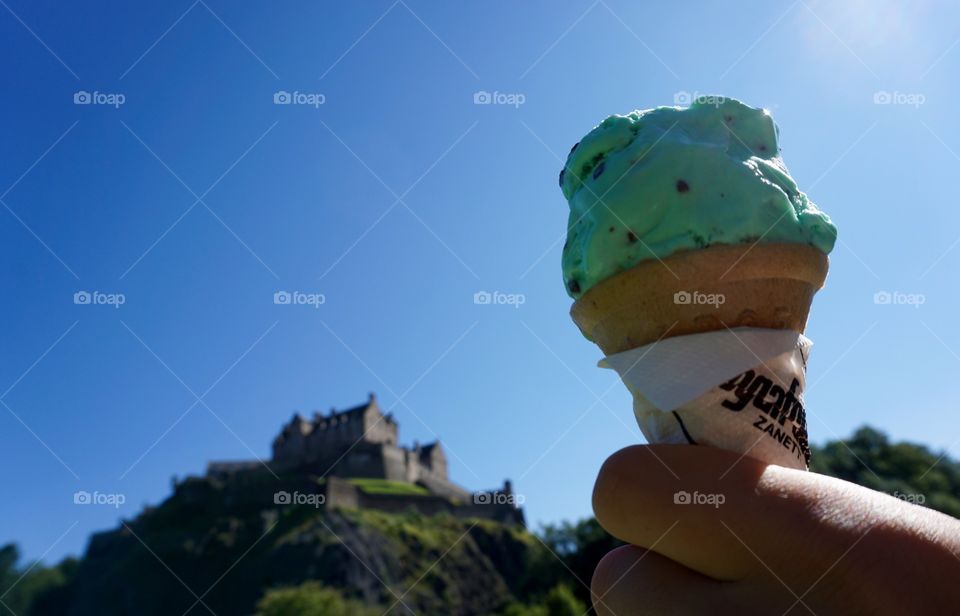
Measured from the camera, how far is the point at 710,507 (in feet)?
8.18

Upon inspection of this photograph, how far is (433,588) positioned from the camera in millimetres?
46219

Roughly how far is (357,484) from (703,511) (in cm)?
5622

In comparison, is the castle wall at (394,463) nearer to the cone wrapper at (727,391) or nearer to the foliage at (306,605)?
the foliage at (306,605)

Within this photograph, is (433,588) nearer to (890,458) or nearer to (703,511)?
(890,458)

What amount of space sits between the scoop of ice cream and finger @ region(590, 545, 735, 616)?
132 centimetres

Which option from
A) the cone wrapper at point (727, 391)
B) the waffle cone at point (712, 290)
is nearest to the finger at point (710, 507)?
the cone wrapper at point (727, 391)

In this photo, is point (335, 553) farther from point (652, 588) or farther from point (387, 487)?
point (652, 588)

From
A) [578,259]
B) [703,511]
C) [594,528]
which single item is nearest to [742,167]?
[578,259]

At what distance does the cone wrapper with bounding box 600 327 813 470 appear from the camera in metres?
2.73

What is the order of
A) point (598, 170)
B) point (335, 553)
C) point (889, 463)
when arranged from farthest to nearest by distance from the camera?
point (335, 553) < point (889, 463) < point (598, 170)

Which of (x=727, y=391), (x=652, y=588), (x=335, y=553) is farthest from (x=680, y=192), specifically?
(x=335, y=553)

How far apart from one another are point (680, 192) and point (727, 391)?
938 mm

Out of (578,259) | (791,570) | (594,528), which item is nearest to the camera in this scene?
(791,570)

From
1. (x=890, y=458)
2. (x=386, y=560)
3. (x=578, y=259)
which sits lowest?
(x=890, y=458)
